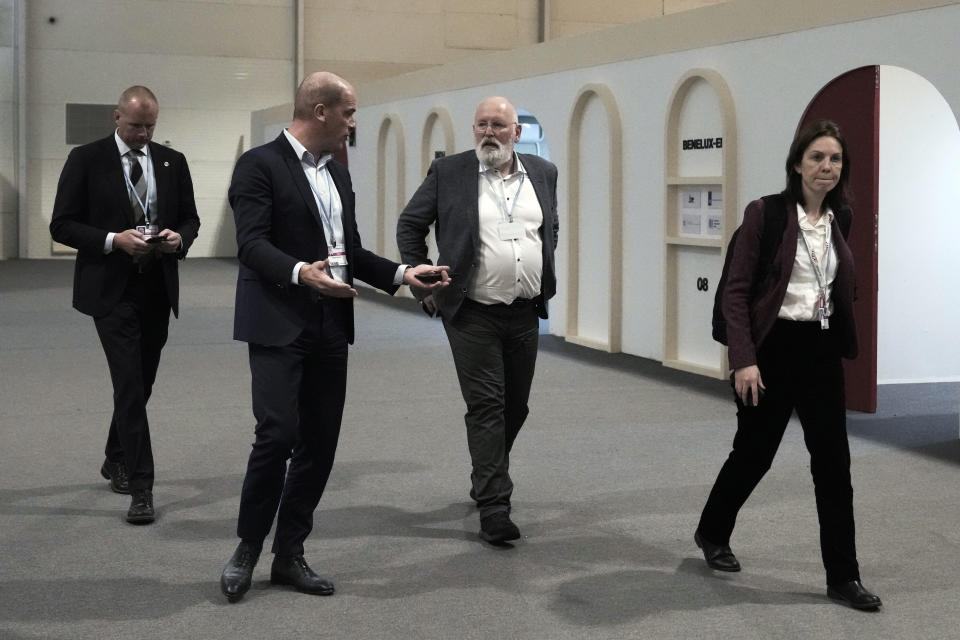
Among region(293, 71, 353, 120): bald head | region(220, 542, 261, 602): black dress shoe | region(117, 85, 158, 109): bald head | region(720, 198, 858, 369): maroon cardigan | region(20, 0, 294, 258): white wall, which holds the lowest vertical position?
region(220, 542, 261, 602): black dress shoe

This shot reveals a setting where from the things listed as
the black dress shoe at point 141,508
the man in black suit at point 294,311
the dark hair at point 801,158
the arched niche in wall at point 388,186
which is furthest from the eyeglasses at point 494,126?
the arched niche in wall at point 388,186

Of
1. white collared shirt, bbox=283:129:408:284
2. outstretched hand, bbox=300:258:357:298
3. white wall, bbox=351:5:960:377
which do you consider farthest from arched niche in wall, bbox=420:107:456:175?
outstretched hand, bbox=300:258:357:298

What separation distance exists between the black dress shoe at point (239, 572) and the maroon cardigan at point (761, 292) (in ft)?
5.42

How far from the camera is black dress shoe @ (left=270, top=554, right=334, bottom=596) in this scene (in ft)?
14.4

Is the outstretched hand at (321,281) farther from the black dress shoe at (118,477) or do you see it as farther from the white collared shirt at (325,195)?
the black dress shoe at (118,477)

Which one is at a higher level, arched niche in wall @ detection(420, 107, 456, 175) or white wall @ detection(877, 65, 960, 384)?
arched niche in wall @ detection(420, 107, 456, 175)

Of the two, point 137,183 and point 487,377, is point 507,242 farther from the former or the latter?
point 137,183

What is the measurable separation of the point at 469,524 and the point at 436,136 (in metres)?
9.95

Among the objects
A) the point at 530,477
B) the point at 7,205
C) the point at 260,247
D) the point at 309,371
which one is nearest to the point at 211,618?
the point at 309,371

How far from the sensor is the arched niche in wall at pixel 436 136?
46.9 ft

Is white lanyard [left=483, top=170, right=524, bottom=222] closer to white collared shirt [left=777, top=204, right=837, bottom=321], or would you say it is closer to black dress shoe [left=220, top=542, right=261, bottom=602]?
white collared shirt [left=777, top=204, right=837, bottom=321]

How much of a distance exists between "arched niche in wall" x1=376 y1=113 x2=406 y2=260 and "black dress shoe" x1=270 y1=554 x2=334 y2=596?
11550 millimetres

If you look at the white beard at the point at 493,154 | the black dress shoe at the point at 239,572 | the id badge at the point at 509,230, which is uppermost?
the white beard at the point at 493,154

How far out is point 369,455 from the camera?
22.1ft
